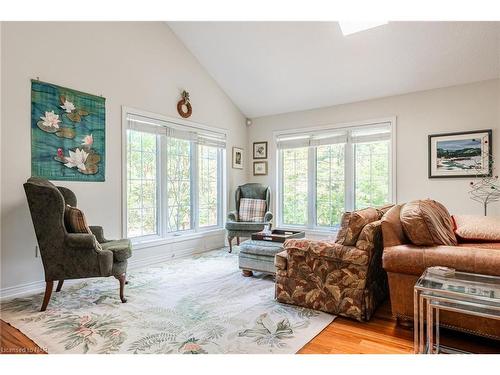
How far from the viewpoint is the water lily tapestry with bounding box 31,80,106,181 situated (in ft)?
10.0

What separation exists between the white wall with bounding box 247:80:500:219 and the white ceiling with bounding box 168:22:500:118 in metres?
0.14

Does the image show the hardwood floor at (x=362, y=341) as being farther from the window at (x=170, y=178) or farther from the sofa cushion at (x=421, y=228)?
the window at (x=170, y=178)

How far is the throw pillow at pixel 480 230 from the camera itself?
263 centimetres

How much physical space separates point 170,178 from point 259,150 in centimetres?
201

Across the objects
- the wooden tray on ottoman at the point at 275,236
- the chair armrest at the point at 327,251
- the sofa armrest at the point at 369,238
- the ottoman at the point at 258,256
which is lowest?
the ottoman at the point at 258,256

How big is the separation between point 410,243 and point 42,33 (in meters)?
4.02

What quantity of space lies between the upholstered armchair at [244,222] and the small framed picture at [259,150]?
2.37 ft

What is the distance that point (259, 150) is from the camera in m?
5.84

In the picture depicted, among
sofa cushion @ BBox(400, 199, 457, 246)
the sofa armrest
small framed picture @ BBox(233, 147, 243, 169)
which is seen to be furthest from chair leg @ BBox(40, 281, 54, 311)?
small framed picture @ BBox(233, 147, 243, 169)

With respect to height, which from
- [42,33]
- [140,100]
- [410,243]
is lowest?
[410,243]

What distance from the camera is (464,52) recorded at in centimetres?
359

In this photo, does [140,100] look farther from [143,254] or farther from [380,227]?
[380,227]

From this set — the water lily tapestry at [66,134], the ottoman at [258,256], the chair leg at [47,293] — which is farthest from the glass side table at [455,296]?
the water lily tapestry at [66,134]
